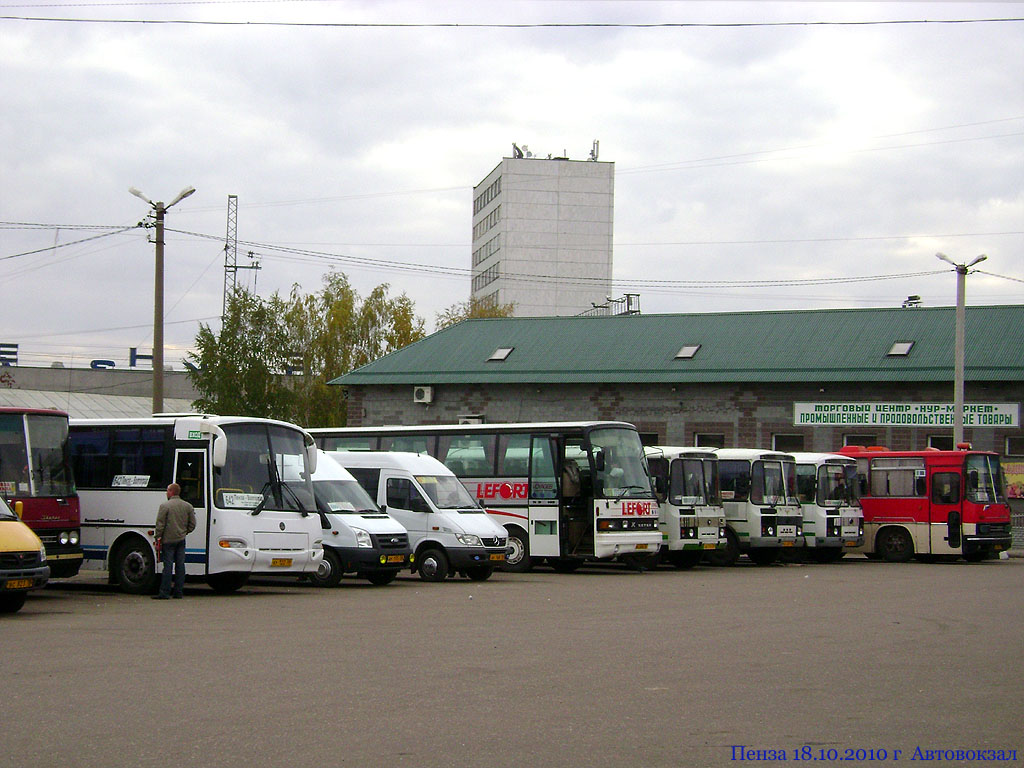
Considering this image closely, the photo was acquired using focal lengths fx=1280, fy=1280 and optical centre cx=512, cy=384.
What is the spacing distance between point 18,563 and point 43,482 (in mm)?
3194

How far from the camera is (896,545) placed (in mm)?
33250

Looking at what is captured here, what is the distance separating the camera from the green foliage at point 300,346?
44.9m

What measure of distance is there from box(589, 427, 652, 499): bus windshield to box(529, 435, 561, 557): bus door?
3.24 ft

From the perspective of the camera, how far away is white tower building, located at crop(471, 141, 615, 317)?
112375mm

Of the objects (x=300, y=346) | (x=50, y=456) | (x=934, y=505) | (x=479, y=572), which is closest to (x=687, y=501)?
(x=479, y=572)

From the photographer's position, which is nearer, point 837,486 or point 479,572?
point 479,572

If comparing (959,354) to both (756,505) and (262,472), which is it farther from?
(262,472)

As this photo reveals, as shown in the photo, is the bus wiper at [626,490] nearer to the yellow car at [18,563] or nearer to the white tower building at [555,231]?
the yellow car at [18,563]

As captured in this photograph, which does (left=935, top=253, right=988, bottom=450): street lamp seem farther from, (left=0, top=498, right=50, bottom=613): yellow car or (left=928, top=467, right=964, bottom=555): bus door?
(left=0, top=498, right=50, bottom=613): yellow car

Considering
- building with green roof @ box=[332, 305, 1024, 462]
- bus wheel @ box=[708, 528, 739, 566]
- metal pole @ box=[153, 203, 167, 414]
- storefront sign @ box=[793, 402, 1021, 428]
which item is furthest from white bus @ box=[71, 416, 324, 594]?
storefront sign @ box=[793, 402, 1021, 428]

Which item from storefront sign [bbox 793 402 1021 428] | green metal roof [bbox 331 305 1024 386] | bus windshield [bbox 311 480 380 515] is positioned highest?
green metal roof [bbox 331 305 1024 386]

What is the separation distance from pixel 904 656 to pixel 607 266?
336 ft

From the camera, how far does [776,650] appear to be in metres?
12.3

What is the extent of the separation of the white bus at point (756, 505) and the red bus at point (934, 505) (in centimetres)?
355
